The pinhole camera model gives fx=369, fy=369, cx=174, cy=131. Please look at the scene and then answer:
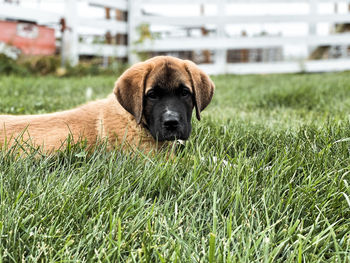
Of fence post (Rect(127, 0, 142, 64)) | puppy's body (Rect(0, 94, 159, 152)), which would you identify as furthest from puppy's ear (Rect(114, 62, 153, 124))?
fence post (Rect(127, 0, 142, 64))

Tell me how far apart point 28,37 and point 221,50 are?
10553mm

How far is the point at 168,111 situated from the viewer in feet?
9.02

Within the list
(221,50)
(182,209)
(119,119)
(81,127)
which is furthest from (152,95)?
(221,50)

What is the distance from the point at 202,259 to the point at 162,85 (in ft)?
5.75

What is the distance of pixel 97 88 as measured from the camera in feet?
26.9

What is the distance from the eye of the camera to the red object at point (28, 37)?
1463cm

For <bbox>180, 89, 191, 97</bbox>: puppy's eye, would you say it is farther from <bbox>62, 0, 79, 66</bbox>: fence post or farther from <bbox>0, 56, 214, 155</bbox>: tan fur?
<bbox>62, 0, 79, 66</bbox>: fence post

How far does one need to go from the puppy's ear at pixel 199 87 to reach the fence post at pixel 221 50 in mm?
17483

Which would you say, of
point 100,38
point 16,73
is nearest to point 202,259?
point 16,73

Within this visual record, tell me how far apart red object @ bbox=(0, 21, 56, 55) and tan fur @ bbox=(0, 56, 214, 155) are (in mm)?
12099

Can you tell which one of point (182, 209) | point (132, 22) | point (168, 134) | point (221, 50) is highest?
point (132, 22)

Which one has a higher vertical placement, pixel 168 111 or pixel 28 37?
pixel 28 37

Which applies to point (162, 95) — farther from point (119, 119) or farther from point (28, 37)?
point (28, 37)

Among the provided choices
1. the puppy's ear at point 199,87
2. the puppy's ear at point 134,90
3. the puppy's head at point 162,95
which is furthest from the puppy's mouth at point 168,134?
the puppy's ear at point 199,87
